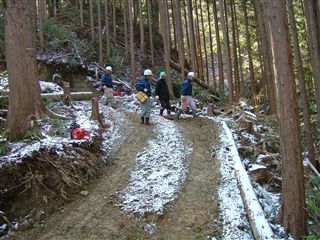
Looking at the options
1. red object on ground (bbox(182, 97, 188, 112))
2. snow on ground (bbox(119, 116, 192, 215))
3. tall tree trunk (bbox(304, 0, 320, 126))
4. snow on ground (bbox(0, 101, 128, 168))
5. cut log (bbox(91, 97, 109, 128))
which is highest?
tall tree trunk (bbox(304, 0, 320, 126))

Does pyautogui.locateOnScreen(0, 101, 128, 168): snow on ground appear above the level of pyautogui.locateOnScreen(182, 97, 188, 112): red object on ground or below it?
below

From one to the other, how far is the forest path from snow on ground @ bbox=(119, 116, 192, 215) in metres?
0.14

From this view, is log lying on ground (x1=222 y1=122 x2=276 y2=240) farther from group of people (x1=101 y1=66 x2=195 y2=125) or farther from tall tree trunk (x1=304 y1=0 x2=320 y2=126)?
tall tree trunk (x1=304 y1=0 x2=320 y2=126)

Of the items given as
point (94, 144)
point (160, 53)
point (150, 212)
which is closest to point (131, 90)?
point (160, 53)

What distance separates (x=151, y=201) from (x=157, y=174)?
49.4 inches

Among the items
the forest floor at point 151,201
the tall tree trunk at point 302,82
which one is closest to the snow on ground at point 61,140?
the forest floor at point 151,201

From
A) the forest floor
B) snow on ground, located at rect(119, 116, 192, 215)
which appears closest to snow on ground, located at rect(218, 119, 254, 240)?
the forest floor

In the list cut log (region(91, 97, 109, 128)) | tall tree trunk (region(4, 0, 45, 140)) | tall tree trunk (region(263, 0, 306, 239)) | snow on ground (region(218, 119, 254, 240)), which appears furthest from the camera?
cut log (region(91, 97, 109, 128))

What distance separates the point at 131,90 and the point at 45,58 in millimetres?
5978

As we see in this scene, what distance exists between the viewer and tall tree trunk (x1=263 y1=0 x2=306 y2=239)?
235 inches

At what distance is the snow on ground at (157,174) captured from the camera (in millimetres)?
7102

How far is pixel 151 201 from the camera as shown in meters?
7.14

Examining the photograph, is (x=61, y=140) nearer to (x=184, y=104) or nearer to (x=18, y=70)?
(x=18, y=70)

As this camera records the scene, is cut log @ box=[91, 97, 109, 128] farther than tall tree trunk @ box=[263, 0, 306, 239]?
Yes
